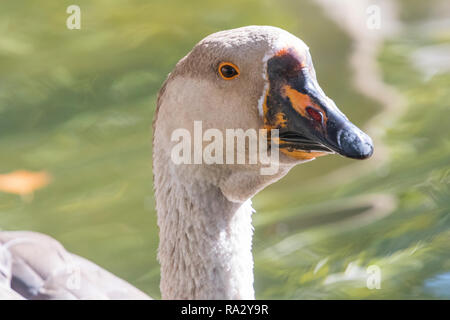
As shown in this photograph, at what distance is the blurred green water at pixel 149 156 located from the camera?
5.27 meters

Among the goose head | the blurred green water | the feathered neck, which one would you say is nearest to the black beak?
the goose head

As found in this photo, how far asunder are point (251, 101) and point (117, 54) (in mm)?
4570

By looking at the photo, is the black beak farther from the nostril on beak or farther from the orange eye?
the orange eye

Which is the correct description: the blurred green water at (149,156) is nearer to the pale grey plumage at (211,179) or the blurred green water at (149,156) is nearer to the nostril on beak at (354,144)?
the pale grey plumage at (211,179)

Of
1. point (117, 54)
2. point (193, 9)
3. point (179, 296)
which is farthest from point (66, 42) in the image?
point (179, 296)

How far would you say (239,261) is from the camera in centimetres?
358

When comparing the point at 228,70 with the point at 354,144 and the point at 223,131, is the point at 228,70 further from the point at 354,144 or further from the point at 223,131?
the point at 354,144

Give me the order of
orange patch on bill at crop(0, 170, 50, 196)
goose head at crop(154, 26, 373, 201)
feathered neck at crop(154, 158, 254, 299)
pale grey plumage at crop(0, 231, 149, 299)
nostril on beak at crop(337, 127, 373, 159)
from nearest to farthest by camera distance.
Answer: nostril on beak at crop(337, 127, 373, 159) → goose head at crop(154, 26, 373, 201) → feathered neck at crop(154, 158, 254, 299) → pale grey plumage at crop(0, 231, 149, 299) → orange patch on bill at crop(0, 170, 50, 196)

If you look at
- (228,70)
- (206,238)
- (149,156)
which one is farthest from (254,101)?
(149,156)

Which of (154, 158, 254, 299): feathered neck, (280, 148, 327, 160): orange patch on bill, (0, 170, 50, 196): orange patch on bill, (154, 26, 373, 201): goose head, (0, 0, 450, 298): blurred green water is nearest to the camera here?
(154, 26, 373, 201): goose head

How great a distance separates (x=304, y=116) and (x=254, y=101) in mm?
231

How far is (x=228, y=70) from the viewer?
334 cm

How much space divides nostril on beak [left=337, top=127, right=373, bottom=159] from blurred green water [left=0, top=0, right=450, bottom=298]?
1.96 metres

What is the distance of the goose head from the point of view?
3.21 metres
